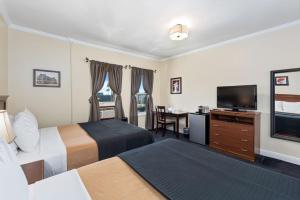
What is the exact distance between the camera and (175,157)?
151 centimetres

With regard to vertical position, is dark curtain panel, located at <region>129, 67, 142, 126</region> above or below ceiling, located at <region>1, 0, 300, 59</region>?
below

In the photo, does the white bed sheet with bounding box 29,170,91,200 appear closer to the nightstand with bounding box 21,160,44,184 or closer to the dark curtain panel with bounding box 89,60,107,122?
the nightstand with bounding box 21,160,44,184

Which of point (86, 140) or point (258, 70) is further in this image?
point (258, 70)

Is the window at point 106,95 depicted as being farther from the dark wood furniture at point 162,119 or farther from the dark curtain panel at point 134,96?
the dark wood furniture at point 162,119

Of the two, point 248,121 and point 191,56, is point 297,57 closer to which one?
point 248,121

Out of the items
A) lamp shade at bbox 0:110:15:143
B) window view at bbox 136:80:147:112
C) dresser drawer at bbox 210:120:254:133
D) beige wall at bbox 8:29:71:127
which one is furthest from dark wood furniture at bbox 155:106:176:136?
lamp shade at bbox 0:110:15:143

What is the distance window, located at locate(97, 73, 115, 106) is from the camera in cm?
405

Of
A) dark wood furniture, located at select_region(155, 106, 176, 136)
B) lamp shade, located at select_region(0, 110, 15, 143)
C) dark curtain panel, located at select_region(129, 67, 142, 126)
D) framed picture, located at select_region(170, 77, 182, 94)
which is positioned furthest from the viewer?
framed picture, located at select_region(170, 77, 182, 94)

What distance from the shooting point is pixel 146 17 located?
8.27ft

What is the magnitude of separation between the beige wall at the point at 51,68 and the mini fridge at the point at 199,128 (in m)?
2.76

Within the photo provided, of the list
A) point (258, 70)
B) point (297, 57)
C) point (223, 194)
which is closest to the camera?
point (223, 194)

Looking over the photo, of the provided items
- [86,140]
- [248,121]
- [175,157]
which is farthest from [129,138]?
[248,121]

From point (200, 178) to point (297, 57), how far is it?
304 cm

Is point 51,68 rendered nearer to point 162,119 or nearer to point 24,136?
point 24,136
